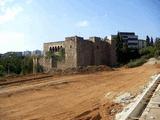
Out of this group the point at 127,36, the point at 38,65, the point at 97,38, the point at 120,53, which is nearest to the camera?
the point at 38,65

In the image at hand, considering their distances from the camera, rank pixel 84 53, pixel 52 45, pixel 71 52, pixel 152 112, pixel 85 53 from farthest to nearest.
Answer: pixel 52 45 < pixel 85 53 < pixel 84 53 < pixel 71 52 < pixel 152 112

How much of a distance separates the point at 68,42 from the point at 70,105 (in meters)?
32.5

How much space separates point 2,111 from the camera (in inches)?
498

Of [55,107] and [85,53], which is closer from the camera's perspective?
[55,107]

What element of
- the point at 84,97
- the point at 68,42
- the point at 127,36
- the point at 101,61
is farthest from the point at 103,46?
the point at 127,36

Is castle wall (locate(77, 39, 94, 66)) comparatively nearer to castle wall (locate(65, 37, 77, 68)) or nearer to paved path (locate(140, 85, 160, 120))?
castle wall (locate(65, 37, 77, 68))

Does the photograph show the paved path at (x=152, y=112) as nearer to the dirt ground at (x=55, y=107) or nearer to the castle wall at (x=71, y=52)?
the dirt ground at (x=55, y=107)

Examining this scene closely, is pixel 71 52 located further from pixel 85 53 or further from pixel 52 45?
pixel 52 45

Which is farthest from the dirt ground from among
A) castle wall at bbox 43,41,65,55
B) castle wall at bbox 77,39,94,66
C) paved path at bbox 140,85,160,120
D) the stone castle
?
castle wall at bbox 43,41,65,55

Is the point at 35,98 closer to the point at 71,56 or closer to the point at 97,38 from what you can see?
the point at 71,56

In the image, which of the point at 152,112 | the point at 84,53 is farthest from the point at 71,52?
the point at 152,112

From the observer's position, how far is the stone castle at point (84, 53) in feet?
148

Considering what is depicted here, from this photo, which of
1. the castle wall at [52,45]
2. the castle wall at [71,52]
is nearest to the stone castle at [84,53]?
the castle wall at [71,52]

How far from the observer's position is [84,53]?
47.3m
